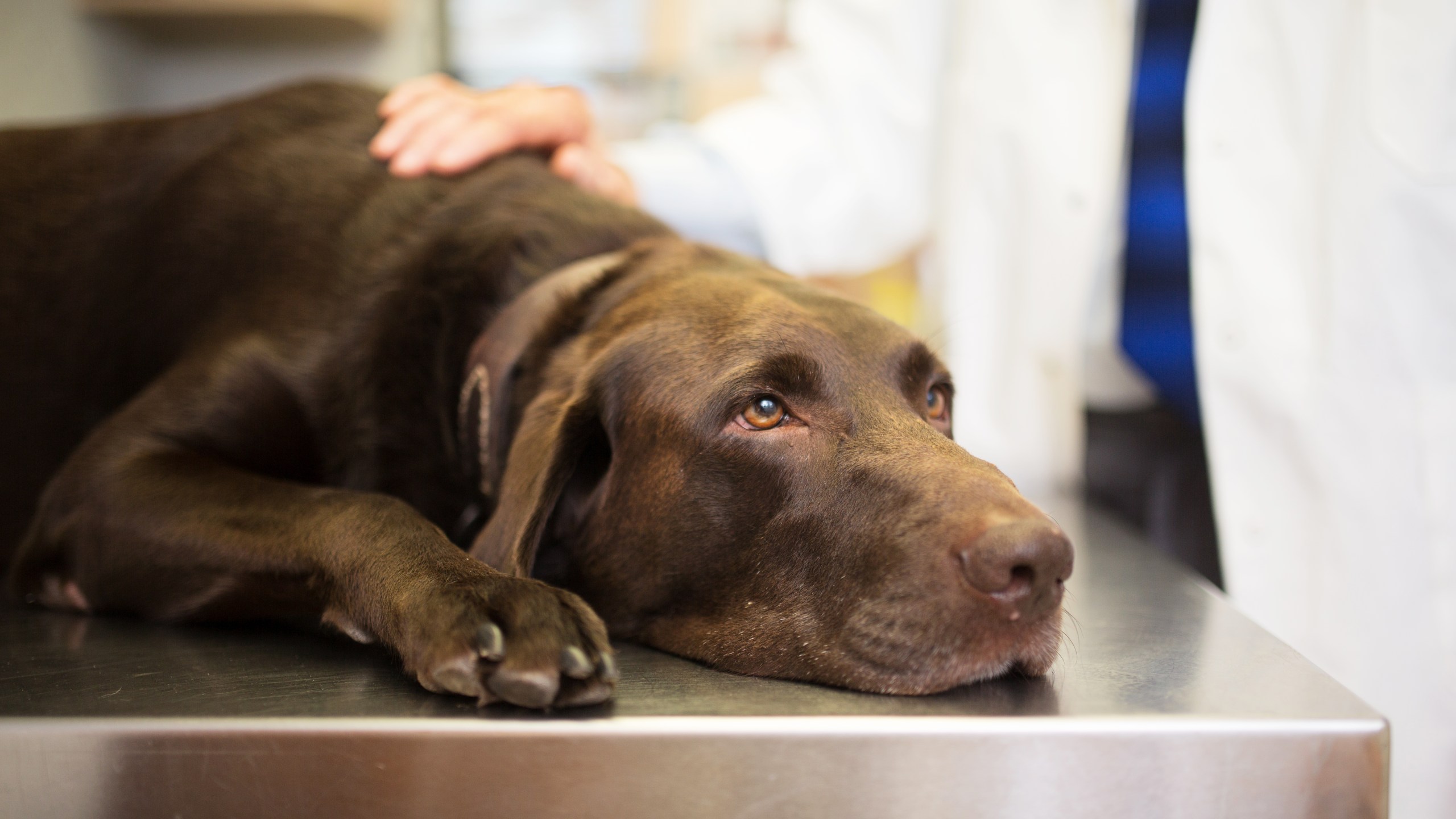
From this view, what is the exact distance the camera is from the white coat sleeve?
2105 millimetres

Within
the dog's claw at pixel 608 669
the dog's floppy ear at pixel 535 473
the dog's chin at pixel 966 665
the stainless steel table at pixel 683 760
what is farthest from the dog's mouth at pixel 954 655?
the dog's floppy ear at pixel 535 473

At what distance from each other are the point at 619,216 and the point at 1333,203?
1.08 metres

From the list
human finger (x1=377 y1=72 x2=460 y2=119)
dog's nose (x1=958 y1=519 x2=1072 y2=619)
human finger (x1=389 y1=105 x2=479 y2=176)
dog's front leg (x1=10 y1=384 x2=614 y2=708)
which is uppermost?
human finger (x1=377 y1=72 x2=460 y2=119)

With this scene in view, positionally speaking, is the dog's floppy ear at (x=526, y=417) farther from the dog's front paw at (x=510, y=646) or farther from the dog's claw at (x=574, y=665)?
the dog's claw at (x=574, y=665)

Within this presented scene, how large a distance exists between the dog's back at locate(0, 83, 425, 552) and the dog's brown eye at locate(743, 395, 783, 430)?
0.70 metres

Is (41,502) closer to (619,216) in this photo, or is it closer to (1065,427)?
(619,216)

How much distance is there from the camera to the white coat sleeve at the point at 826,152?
211 cm

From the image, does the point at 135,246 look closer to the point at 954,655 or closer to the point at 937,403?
the point at 937,403

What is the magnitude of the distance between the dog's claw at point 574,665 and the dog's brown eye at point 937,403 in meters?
0.62

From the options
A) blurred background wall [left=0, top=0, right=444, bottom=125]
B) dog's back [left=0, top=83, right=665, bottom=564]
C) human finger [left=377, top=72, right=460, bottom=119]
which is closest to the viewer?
dog's back [left=0, top=83, right=665, bottom=564]

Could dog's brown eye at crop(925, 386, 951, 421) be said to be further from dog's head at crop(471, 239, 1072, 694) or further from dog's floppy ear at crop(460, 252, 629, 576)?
dog's floppy ear at crop(460, 252, 629, 576)

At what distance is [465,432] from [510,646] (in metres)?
0.57

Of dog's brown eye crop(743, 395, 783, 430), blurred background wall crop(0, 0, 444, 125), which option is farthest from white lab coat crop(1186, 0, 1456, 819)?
blurred background wall crop(0, 0, 444, 125)

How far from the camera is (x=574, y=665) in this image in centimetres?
74
